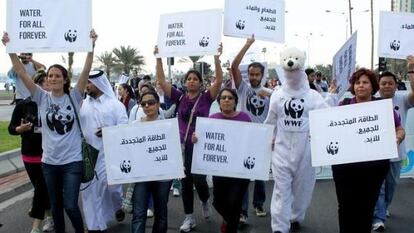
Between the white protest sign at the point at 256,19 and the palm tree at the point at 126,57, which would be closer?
the white protest sign at the point at 256,19

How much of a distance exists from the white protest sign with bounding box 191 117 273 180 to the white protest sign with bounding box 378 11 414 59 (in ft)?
6.62

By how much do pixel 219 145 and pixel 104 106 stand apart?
1.51 meters

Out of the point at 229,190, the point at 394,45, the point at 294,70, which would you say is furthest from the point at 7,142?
the point at 394,45

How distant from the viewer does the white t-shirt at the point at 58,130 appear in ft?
16.7

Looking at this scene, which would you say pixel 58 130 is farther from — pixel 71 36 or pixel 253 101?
pixel 253 101

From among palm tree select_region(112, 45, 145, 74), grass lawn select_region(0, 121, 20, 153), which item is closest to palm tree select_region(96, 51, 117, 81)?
palm tree select_region(112, 45, 145, 74)

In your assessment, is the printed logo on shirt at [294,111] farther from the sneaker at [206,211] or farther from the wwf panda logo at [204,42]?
the sneaker at [206,211]

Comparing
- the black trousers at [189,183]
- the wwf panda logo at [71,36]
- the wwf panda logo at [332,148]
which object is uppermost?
the wwf panda logo at [71,36]

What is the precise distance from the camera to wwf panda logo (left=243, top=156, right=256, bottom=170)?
5434mm

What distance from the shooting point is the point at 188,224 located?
640cm

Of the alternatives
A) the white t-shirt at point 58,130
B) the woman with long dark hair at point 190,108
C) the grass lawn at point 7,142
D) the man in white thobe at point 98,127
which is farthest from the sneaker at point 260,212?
the grass lawn at point 7,142

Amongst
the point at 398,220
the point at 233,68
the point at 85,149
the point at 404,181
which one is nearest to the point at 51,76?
the point at 85,149

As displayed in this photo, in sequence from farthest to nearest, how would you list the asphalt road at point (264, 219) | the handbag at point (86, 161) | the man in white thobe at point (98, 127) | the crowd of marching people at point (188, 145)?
the asphalt road at point (264, 219) < the man in white thobe at point (98, 127) < the handbag at point (86, 161) < the crowd of marching people at point (188, 145)

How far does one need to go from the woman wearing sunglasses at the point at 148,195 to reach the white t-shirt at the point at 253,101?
6.15ft
